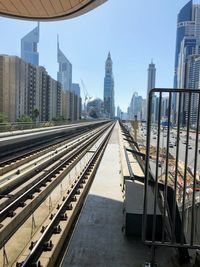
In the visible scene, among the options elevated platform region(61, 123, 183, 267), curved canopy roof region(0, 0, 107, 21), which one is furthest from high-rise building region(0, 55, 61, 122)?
elevated platform region(61, 123, 183, 267)

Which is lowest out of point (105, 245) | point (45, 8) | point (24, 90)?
point (105, 245)

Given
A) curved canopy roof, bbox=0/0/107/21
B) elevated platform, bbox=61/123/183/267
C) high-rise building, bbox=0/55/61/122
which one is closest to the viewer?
elevated platform, bbox=61/123/183/267

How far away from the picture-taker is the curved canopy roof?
1174 cm

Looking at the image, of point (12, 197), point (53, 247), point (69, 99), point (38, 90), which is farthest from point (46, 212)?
point (69, 99)

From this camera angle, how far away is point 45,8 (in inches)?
494

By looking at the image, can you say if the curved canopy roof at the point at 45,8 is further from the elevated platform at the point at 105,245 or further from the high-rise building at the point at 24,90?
the high-rise building at the point at 24,90

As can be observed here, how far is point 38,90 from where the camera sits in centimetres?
11375

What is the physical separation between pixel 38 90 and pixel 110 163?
102 meters

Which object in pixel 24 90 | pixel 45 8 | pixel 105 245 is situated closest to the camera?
pixel 105 245

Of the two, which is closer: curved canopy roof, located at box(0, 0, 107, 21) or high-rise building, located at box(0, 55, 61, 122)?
curved canopy roof, located at box(0, 0, 107, 21)

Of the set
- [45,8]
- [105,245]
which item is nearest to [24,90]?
[45,8]

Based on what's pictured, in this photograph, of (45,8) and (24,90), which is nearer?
(45,8)

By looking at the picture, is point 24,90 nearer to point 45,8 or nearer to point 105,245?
point 45,8

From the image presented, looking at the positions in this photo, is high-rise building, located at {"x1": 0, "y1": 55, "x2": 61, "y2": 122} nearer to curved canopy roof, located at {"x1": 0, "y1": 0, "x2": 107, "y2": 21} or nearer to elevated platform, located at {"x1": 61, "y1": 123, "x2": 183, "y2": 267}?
curved canopy roof, located at {"x1": 0, "y1": 0, "x2": 107, "y2": 21}
